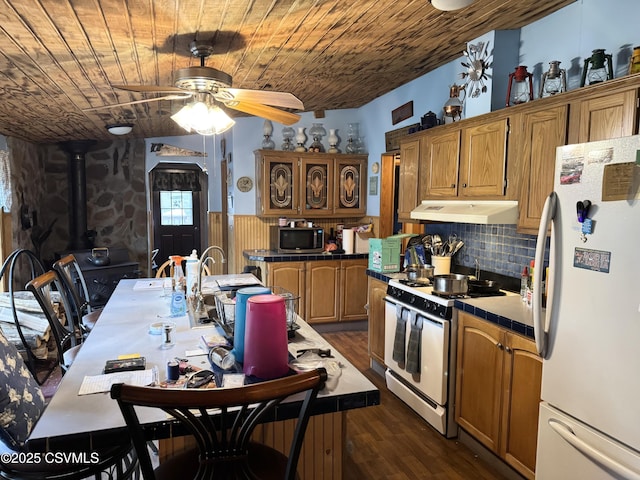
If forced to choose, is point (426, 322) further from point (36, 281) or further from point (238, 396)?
point (36, 281)

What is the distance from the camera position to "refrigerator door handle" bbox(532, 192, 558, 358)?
186 centimetres

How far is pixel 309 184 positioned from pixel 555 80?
3073 mm

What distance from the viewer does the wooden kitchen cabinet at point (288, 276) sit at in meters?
4.68

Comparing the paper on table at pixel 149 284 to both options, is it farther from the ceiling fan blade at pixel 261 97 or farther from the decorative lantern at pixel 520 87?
the decorative lantern at pixel 520 87

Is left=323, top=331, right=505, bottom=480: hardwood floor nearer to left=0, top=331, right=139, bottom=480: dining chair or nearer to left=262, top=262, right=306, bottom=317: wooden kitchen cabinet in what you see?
left=0, top=331, right=139, bottom=480: dining chair

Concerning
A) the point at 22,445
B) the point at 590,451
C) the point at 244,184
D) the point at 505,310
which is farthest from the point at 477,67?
the point at 22,445

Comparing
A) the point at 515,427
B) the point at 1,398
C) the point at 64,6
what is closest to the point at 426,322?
the point at 515,427

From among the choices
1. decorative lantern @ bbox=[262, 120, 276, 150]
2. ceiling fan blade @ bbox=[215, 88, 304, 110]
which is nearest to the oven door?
ceiling fan blade @ bbox=[215, 88, 304, 110]

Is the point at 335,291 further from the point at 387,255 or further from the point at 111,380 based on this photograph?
the point at 111,380

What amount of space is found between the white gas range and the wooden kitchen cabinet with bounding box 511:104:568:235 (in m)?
0.71

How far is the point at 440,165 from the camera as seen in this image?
10.7ft

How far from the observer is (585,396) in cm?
174

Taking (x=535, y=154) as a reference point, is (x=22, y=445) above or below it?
below

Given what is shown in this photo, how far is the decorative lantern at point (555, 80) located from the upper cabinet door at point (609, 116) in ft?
1.03
